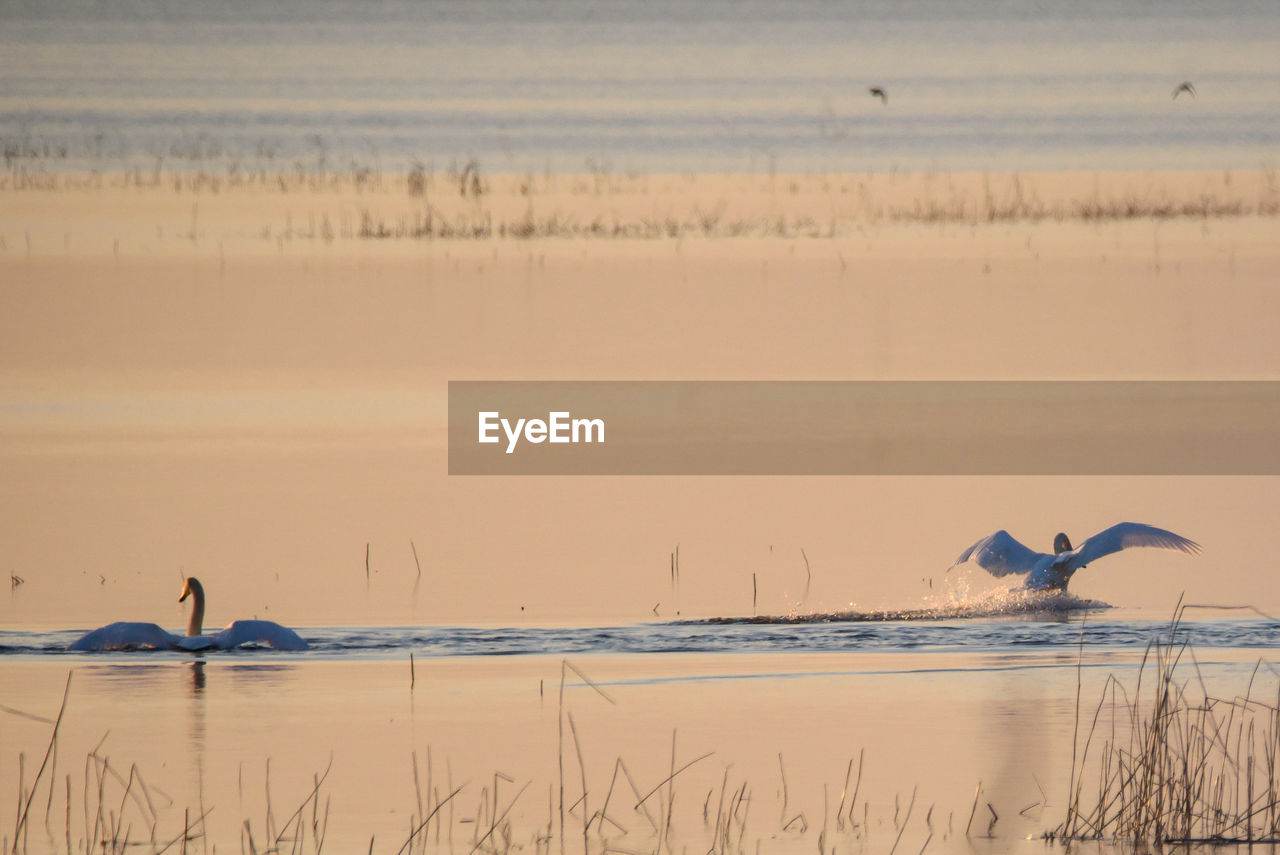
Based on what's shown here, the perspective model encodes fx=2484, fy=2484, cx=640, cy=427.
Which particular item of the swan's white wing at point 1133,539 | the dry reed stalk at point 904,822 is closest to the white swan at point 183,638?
the dry reed stalk at point 904,822

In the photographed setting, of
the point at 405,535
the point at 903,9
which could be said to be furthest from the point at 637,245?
the point at 903,9

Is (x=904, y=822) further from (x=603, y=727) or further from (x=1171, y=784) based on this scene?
(x=603, y=727)

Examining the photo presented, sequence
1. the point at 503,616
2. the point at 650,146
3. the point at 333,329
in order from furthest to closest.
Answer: the point at 650,146 < the point at 333,329 < the point at 503,616

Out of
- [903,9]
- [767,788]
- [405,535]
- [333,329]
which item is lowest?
[767,788]

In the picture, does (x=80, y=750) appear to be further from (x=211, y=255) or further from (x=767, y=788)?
(x=211, y=255)

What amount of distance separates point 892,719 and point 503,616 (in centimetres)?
335

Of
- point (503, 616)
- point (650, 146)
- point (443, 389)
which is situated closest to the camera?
point (503, 616)

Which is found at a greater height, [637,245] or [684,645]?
[637,245]

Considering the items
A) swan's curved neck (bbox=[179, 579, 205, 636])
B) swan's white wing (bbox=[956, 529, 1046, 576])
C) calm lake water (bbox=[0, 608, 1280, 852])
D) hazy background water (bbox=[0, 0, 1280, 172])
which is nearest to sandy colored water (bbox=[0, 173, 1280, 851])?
calm lake water (bbox=[0, 608, 1280, 852])

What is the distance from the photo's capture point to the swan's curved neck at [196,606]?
13172 millimetres

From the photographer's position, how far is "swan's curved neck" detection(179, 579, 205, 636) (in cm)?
1317

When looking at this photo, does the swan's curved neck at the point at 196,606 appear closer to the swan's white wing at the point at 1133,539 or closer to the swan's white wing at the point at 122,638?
the swan's white wing at the point at 122,638

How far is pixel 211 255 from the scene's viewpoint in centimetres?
3131

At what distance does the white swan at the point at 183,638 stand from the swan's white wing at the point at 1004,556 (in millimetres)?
4344
